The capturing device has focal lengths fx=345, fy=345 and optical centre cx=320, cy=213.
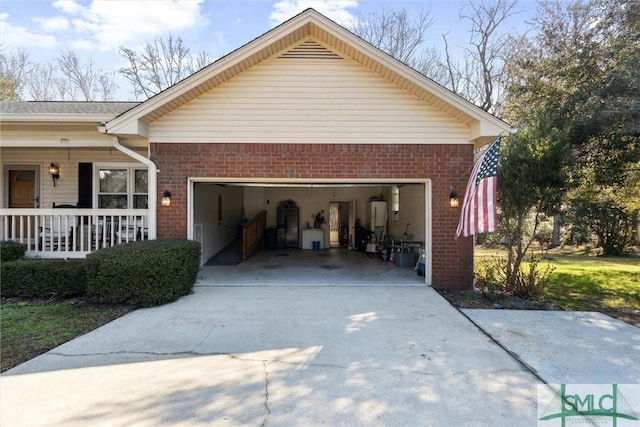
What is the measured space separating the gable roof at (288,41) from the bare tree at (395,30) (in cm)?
1699

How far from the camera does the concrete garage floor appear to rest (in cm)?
813

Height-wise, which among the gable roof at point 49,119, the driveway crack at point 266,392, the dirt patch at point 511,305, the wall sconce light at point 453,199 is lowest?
the dirt patch at point 511,305

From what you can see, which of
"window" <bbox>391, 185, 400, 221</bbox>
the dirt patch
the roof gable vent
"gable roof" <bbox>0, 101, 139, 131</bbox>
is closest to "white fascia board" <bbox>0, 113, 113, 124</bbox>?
"gable roof" <bbox>0, 101, 139, 131</bbox>

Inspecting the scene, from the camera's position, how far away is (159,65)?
24328 millimetres

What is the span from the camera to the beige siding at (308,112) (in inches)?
303

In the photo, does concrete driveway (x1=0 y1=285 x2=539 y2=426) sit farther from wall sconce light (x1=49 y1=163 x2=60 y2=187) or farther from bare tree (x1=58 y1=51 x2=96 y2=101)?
bare tree (x1=58 y1=51 x2=96 y2=101)

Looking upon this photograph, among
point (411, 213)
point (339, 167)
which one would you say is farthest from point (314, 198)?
point (339, 167)

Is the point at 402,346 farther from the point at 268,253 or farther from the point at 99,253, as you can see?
the point at 268,253

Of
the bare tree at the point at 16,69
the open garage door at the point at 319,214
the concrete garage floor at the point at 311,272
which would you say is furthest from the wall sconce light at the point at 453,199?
the bare tree at the point at 16,69

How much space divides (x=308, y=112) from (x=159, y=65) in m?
21.5

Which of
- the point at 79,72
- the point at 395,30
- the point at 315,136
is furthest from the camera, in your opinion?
the point at 79,72

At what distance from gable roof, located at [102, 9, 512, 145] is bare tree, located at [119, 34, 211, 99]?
19018 millimetres

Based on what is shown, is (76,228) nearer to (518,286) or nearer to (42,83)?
(518,286)

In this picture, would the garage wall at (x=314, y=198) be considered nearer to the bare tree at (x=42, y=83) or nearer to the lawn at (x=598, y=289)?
the lawn at (x=598, y=289)
